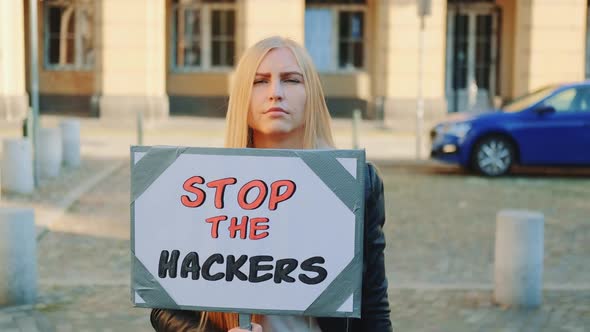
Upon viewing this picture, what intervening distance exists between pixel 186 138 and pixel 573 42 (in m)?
10.1

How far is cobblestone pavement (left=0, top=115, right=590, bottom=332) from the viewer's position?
7.13 m

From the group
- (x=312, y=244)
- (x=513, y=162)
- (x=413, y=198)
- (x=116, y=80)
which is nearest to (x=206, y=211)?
(x=312, y=244)

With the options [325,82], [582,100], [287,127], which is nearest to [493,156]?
[582,100]

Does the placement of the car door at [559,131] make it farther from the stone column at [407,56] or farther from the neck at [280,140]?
the neck at [280,140]

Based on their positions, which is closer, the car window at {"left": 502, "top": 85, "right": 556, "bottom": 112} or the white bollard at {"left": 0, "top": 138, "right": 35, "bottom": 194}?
the white bollard at {"left": 0, "top": 138, "right": 35, "bottom": 194}

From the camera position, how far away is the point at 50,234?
10648mm

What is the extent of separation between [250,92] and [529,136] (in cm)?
1412

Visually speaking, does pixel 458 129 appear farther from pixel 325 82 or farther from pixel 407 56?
pixel 325 82

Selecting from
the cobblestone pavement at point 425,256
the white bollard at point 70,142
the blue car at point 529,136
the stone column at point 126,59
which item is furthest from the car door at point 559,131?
the stone column at point 126,59

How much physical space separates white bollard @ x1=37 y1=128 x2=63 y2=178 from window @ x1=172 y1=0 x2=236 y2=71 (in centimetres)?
1438

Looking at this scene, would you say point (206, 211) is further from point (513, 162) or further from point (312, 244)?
point (513, 162)

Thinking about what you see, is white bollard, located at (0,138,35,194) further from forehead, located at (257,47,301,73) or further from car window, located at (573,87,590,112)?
forehead, located at (257,47,301,73)

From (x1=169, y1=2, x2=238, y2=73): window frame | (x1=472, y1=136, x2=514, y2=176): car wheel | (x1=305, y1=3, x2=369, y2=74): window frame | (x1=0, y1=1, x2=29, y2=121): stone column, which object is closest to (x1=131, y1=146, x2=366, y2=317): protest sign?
(x1=472, y1=136, x2=514, y2=176): car wheel

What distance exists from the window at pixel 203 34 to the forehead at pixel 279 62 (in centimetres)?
2664
